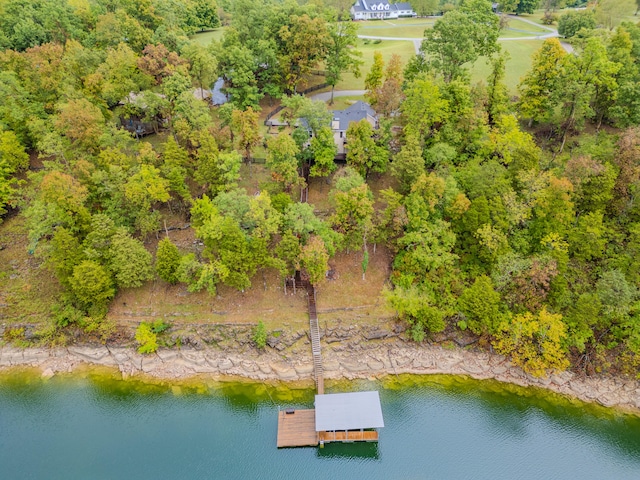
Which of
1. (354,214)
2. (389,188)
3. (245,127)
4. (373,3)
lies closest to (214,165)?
(245,127)

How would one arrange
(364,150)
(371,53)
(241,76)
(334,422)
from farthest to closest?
1. (371,53)
2. (241,76)
3. (364,150)
4. (334,422)

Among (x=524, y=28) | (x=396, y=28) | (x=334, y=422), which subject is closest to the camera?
(x=334, y=422)

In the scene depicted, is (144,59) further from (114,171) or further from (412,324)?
(412,324)

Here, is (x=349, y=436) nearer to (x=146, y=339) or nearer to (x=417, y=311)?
(x=417, y=311)

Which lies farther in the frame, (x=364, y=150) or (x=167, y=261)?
(x=364, y=150)

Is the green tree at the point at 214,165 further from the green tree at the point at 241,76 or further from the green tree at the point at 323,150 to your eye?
the green tree at the point at 241,76

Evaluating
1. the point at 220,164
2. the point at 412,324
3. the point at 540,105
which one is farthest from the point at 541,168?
the point at 220,164
